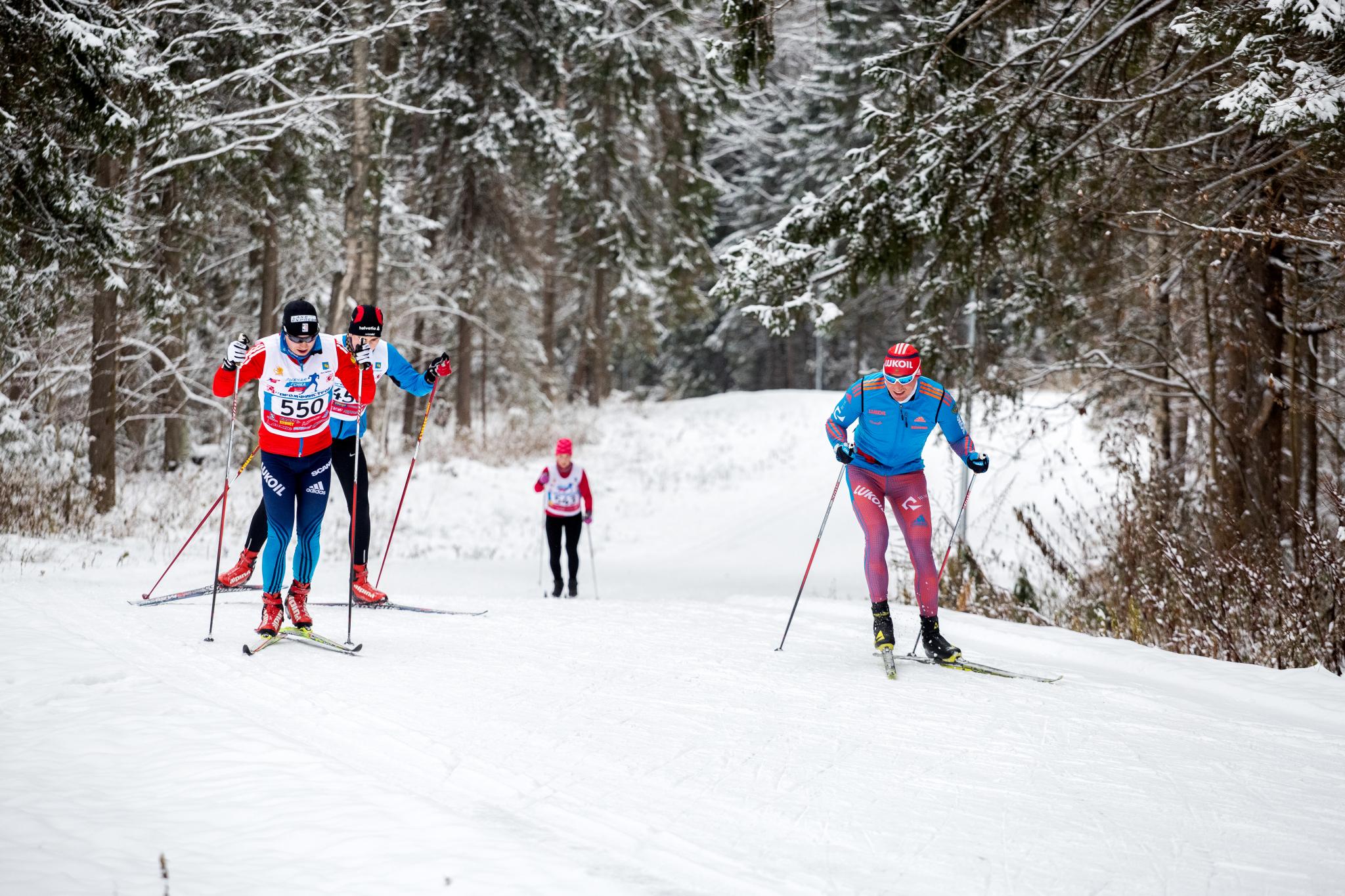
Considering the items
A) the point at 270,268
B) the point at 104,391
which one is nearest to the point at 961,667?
the point at 104,391

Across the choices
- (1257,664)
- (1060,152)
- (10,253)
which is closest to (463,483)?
(10,253)

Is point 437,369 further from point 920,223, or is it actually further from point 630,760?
A: point 920,223

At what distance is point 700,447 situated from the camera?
23.7 metres

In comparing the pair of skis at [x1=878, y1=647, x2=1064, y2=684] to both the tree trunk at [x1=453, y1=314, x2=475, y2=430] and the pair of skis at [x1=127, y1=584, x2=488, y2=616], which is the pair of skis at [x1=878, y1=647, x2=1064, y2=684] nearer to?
the pair of skis at [x1=127, y1=584, x2=488, y2=616]

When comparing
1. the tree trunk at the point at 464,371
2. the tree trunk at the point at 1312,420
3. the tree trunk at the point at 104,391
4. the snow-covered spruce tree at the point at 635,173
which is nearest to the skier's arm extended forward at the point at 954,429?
the tree trunk at the point at 1312,420

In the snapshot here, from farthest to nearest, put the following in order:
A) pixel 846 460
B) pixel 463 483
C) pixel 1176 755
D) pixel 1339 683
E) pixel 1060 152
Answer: pixel 463 483 → pixel 1060 152 → pixel 846 460 → pixel 1339 683 → pixel 1176 755

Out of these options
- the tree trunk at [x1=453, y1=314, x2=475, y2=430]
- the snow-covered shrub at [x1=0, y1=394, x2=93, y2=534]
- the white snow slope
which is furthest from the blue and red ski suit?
the tree trunk at [x1=453, y1=314, x2=475, y2=430]

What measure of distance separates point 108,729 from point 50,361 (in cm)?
1068

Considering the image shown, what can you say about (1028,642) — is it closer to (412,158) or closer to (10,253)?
(10,253)

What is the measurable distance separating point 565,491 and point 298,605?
486 cm

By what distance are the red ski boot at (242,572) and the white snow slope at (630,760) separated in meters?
0.38

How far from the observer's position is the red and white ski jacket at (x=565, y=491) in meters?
10.8

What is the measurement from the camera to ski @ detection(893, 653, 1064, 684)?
19.7 ft

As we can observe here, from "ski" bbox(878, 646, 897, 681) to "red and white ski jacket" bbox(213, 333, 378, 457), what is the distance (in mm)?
3925
